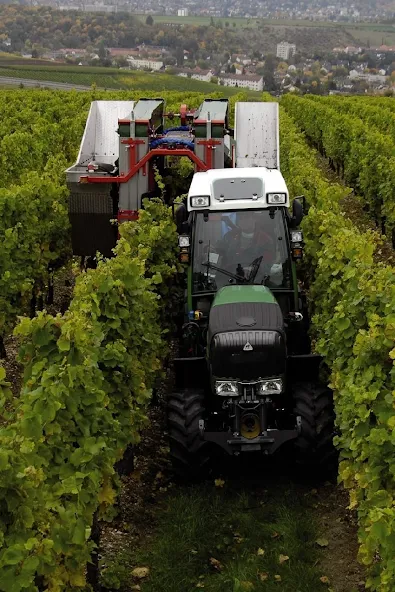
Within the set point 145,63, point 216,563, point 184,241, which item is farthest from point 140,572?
point 145,63

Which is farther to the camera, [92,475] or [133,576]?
[133,576]

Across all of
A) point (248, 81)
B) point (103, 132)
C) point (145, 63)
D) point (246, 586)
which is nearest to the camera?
point (246, 586)

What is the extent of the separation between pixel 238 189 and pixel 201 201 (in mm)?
469

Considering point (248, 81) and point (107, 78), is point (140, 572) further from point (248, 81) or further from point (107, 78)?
point (248, 81)

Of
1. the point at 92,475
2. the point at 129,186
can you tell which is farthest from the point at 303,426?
the point at 129,186

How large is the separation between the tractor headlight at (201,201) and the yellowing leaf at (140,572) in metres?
3.56

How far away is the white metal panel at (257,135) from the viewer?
1438 centimetres

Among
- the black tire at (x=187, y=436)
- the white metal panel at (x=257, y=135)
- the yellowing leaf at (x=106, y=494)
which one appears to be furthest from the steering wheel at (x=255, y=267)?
the white metal panel at (x=257, y=135)

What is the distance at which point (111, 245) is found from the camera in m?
12.8

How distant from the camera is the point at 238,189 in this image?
27.9 feet

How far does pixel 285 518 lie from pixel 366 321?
1.91 metres

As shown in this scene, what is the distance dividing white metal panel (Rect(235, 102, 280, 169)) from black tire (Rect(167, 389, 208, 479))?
7238mm

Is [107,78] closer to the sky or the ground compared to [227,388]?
closer to the ground

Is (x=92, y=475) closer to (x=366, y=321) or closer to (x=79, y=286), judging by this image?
(x=79, y=286)
